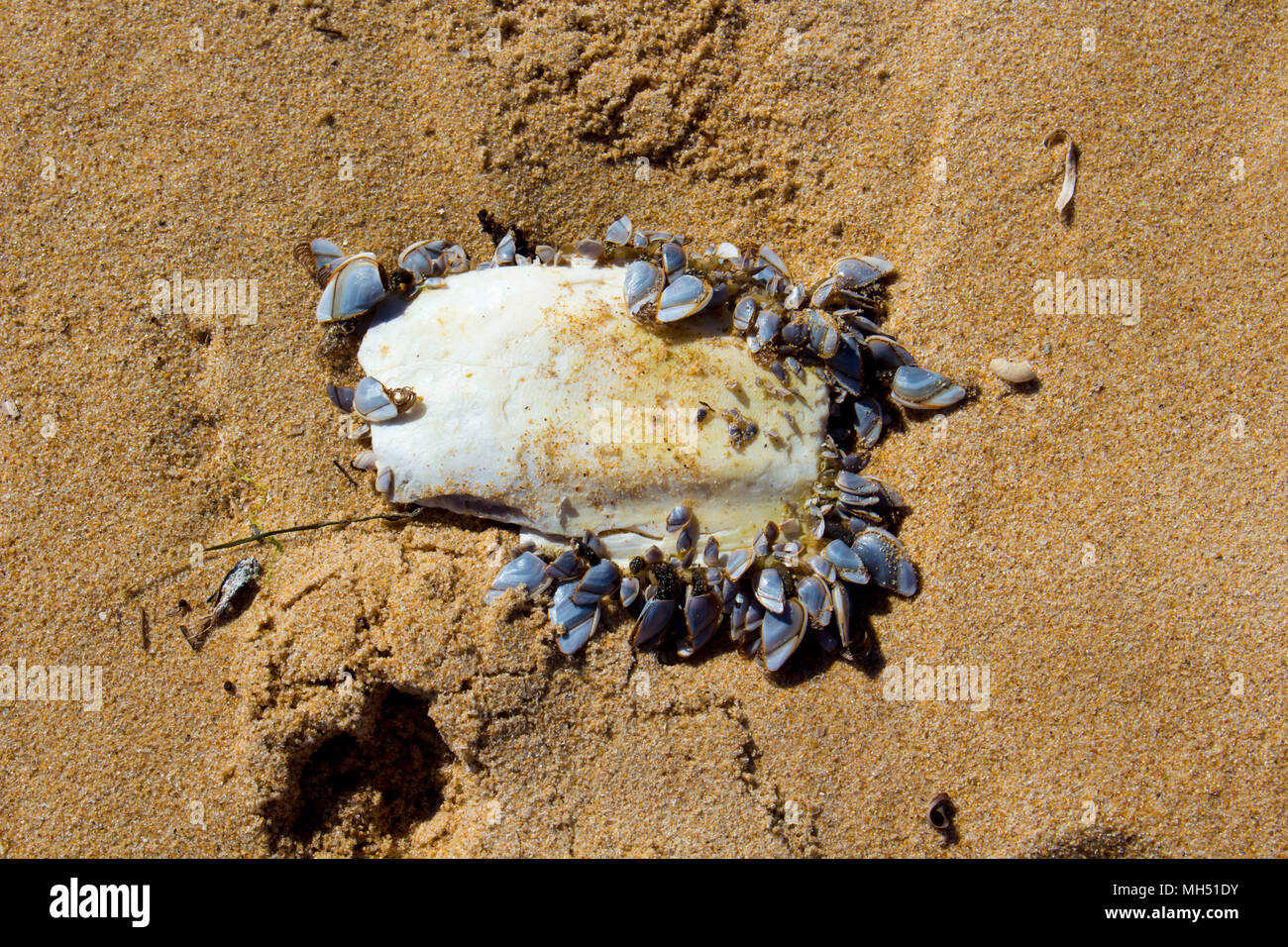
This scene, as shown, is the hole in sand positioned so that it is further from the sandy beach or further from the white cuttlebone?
the white cuttlebone

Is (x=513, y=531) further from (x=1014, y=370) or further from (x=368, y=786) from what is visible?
(x=1014, y=370)

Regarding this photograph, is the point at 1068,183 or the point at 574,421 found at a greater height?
the point at 1068,183

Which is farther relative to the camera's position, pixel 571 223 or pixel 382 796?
pixel 571 223

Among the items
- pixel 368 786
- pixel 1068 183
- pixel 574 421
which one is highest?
pixel 1068 183

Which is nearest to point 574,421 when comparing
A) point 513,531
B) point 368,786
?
point 513,531

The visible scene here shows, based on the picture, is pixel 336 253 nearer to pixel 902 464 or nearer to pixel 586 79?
pixel 586 79

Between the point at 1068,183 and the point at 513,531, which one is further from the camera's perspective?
the point at 513,531
